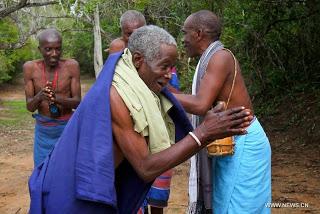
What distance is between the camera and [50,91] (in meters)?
3.51

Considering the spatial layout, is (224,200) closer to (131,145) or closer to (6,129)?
(131,145)

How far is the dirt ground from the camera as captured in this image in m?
4.77

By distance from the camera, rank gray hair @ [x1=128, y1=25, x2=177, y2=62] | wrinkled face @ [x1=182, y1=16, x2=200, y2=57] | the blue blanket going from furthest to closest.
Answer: wrinkled face @ [x1=182, y1=16, x2=200, y2=57] < gray hair @ [x1=128, y1=25, x2=177, y2=62] < the blue blanket

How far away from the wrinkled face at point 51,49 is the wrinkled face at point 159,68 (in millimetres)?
1893

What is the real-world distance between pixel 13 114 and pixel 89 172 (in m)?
12.8

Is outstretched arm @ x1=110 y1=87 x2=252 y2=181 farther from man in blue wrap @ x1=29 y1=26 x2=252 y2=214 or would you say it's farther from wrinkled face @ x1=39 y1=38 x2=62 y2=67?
wrinkled face @ x1=39 y1=38 x2=62 y2=67

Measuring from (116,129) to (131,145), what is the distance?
3.3 inches

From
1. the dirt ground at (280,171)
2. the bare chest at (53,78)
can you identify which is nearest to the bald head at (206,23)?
the bare chest at (53,78)

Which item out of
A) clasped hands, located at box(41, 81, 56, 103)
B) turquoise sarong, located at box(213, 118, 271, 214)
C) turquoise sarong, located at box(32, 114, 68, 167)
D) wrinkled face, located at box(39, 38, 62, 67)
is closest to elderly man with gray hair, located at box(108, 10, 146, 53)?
wrinkled face, located at box(39, 38, 62, 67)

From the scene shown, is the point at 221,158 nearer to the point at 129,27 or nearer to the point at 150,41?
the point at 150,41

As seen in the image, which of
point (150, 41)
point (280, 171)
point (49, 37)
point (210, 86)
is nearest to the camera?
point (150, 41)

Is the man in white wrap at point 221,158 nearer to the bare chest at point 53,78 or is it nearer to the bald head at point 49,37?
the bald head at point 49,37

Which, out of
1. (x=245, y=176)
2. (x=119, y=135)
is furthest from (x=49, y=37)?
(x=119, y=135)

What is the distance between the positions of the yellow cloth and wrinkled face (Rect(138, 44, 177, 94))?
6 centimetres
